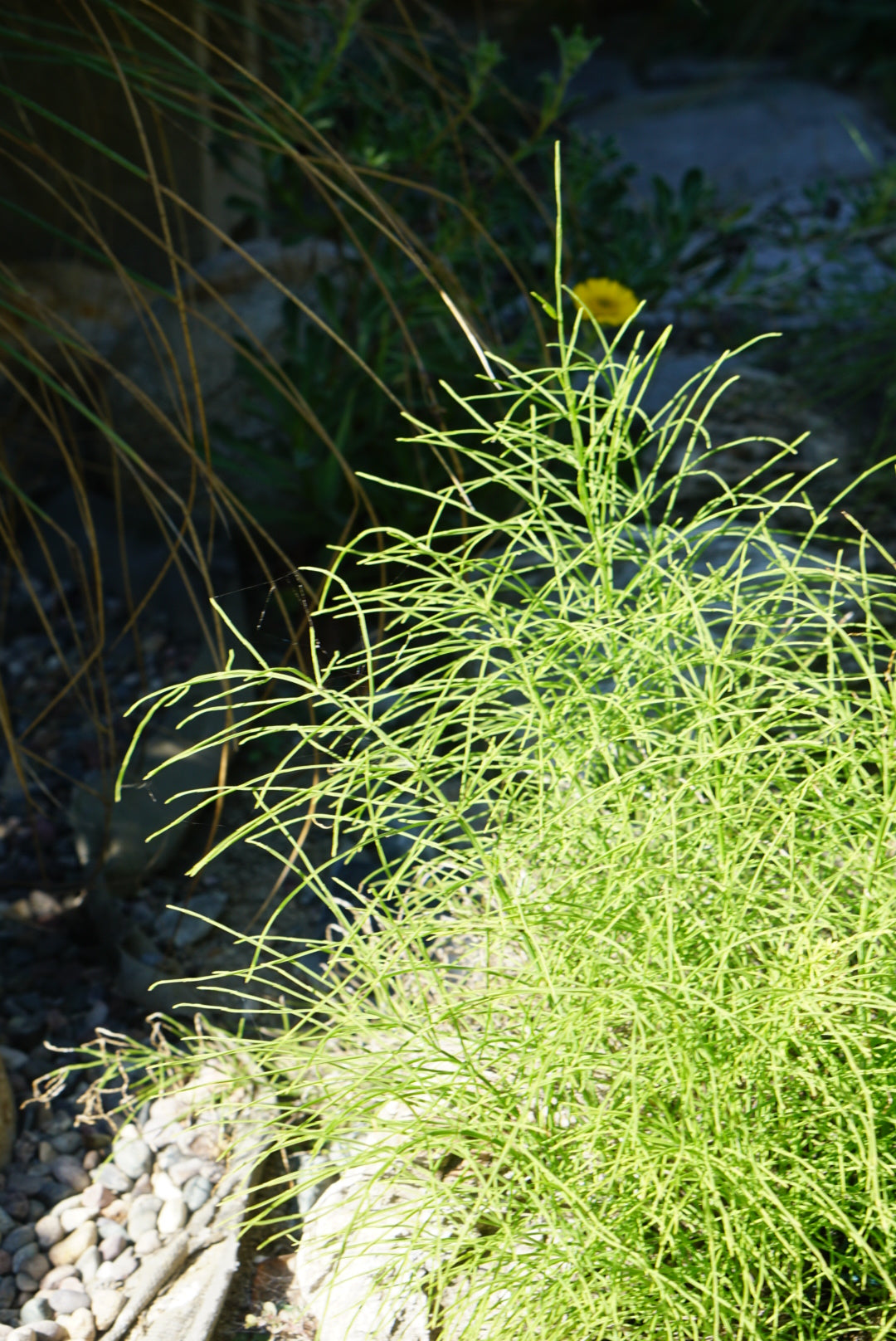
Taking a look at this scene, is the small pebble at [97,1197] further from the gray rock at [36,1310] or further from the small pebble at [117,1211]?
the gray rock at [36,1310]

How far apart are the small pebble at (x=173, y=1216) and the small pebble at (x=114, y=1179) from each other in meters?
0.06

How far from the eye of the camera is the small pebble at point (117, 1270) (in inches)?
56.9

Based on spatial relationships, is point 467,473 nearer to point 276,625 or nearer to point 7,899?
point 276,625

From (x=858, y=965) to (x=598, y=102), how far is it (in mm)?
4594

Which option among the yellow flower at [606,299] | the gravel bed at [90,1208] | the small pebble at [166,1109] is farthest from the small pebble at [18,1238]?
the yellow flower at [606,299]

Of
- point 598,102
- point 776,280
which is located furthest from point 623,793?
point 598,102

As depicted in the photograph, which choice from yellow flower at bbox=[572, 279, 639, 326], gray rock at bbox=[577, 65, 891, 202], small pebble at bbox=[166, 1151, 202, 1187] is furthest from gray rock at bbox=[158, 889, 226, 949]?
gray rock at bbox=[577, 65, 891, 202]

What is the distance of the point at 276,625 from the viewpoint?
95.5 inches

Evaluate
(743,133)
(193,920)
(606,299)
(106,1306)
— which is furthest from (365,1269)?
(743,133)

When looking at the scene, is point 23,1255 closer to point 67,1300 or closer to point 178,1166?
point 67,1300

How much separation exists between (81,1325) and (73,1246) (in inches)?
4.7

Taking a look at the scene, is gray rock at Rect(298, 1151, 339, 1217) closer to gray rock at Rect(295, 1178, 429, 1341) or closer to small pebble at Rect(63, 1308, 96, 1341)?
gray rock at Rect(295, 1178, 429, 1341)

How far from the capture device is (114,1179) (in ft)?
5.16

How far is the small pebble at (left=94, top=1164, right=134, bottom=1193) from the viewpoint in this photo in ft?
5.14
